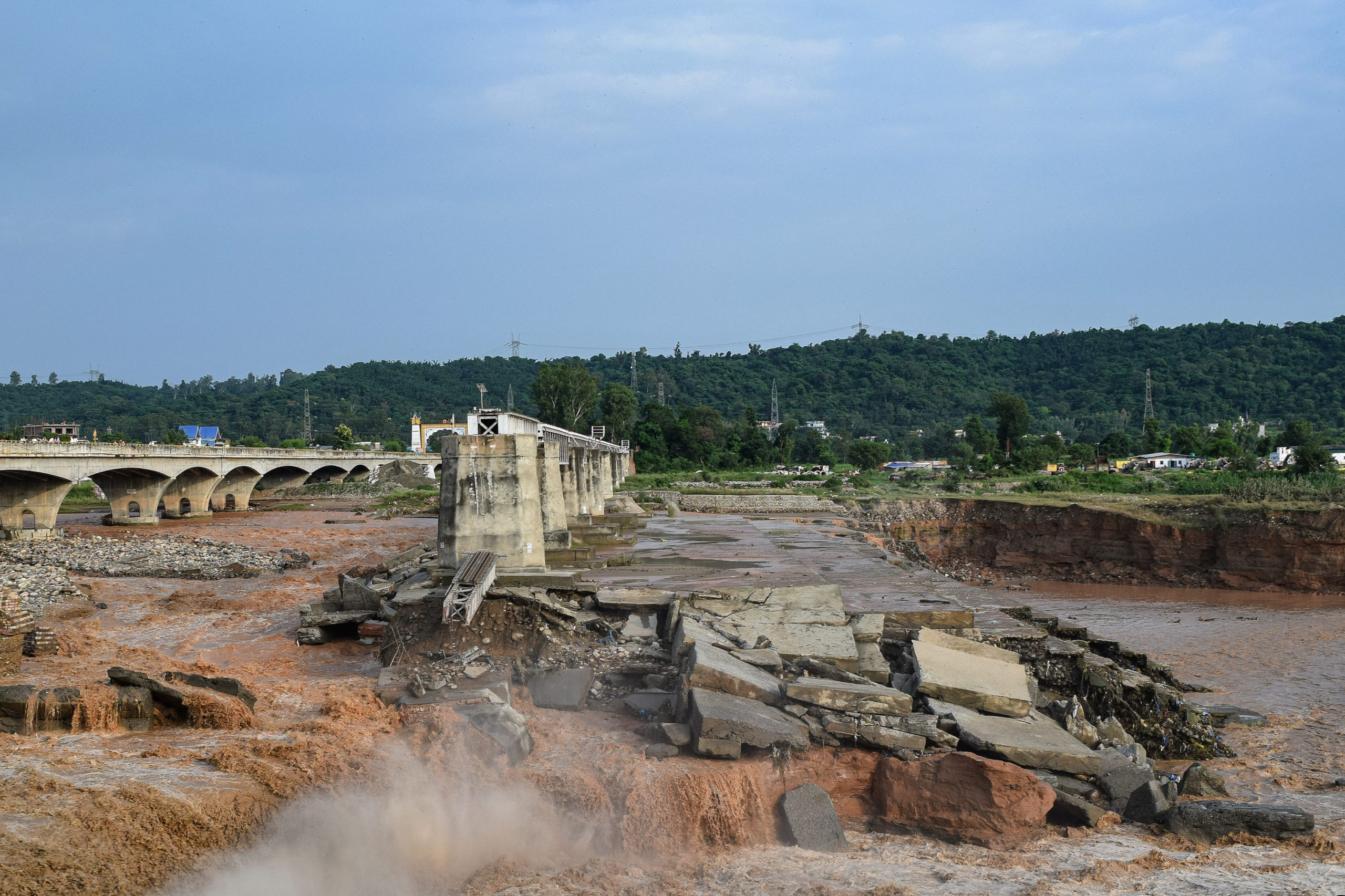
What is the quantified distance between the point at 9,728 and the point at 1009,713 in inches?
484

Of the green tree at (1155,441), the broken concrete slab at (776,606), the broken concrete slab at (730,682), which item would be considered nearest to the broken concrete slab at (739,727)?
the broken concrete slab at (730,682)

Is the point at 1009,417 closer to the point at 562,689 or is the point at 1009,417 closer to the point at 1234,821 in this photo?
the point at 1234,821

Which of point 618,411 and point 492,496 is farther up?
point 618,411

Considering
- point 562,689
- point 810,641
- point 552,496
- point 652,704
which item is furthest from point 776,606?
point 552,496

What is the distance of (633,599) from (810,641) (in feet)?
12.4

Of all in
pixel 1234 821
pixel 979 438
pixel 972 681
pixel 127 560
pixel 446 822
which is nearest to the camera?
pixel 446 822

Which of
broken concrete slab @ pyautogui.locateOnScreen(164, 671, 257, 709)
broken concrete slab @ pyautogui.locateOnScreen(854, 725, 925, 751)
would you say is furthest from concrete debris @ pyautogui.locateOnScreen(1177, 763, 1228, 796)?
broken concrete slab @ pyautogui.locateOnScreen(164, 671, 257, 709)

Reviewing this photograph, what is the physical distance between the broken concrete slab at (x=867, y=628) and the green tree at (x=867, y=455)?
72.4m

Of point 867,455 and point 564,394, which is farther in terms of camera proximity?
point 564,394

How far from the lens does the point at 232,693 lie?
11320 millimetres

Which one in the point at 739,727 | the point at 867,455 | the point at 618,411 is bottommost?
the point at 739,727

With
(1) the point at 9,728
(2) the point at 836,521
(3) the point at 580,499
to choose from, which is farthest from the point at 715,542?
(1) the point at 9,728

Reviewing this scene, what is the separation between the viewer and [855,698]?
10.3m

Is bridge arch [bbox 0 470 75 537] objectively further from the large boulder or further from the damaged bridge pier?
the large boulder
